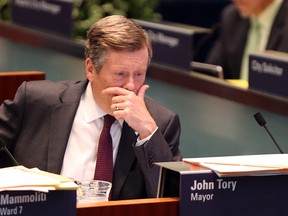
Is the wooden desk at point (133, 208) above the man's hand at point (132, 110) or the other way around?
the other way around

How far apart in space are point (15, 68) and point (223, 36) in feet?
4.02

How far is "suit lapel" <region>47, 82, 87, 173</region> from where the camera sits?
3.13 meters

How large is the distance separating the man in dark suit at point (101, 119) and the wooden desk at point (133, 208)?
48cm

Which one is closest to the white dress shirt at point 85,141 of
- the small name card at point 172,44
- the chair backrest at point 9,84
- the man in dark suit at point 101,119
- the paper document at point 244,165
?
the man in dark suit at point 101,119

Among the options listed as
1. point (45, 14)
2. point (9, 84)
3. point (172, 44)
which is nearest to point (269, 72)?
point (172, 44)

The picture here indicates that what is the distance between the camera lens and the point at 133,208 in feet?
8.06

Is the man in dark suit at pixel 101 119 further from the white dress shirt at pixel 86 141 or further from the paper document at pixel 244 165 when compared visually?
the paper document at pixel 244 165

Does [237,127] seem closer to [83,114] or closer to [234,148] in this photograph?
[234,148]

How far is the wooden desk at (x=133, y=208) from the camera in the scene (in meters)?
2.41

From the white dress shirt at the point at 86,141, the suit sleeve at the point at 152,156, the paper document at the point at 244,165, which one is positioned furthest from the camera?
the white dress shirt at the point at 86,141

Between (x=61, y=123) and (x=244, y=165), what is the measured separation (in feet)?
2.61

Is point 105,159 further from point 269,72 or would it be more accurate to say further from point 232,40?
point 232,40

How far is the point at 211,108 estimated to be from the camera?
477 cm

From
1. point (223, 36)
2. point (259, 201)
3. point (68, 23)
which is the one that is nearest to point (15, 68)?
point (68, 23)
